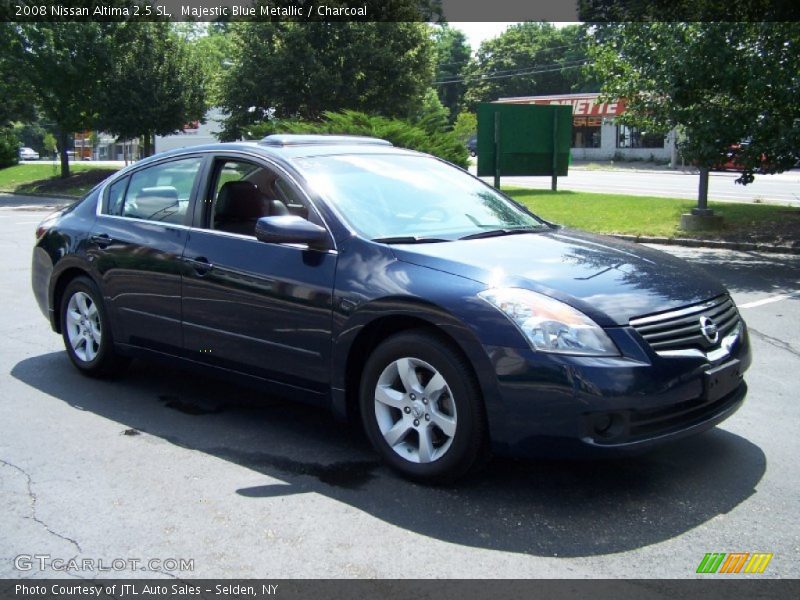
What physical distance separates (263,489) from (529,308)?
153 centimetres

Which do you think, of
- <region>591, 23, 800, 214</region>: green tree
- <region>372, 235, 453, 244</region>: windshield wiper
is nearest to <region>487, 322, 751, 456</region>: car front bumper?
<region>372, 235, 453, 244</region>: windshield wiper

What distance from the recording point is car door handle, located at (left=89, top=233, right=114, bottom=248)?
5977 millimetres

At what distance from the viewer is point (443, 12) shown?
2003 inches

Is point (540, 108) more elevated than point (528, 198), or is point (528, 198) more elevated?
point (540, 108)

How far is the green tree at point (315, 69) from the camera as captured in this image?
30.2 m

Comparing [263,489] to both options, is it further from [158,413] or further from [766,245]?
[766,245]

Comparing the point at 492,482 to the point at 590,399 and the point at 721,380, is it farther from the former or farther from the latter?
the point at 721,380

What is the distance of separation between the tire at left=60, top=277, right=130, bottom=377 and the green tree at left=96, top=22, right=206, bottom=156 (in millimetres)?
26973

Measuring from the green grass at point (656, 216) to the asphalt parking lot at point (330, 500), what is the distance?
31.8ft

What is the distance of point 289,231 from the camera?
4543 mm

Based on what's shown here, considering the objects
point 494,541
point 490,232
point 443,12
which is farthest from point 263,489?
point 443,12

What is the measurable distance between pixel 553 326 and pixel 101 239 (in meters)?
3.50

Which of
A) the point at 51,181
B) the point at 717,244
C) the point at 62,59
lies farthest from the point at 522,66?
the point at 717,244

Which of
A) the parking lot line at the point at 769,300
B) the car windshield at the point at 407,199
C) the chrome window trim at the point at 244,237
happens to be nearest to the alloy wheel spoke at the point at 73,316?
the chrome window trim at the point at 244,237
